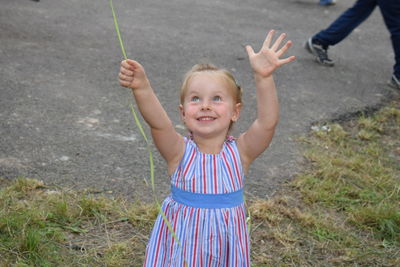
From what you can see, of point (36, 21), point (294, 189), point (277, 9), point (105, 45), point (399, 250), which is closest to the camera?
point (399, 250)

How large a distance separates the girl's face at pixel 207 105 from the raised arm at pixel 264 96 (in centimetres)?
11

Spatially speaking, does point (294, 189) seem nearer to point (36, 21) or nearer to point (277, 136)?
point (277, 136)

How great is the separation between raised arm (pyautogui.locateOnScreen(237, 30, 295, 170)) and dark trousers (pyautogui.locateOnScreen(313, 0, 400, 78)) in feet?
11.6

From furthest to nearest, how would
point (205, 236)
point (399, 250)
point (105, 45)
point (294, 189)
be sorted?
point (105, 45), point (294, 189), point (399, 250), point (205, 236)

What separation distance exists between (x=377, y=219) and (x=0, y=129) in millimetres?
2278

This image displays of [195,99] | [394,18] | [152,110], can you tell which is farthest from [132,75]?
[394,18]

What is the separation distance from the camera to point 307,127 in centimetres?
439

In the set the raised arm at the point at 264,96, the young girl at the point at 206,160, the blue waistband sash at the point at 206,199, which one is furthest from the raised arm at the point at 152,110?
the raised arm at the point at 264,96

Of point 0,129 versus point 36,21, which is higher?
point 36,21

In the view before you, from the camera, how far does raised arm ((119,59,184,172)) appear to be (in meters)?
2.07

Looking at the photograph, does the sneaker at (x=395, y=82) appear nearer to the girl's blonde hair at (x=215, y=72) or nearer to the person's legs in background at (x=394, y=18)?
the person's legs in background at (x=394, y=18)

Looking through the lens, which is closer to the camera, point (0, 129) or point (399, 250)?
point (399, 250)

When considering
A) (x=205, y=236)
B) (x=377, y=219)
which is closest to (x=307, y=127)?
(x=377, y=219)

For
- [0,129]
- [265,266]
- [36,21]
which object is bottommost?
[265,266]
